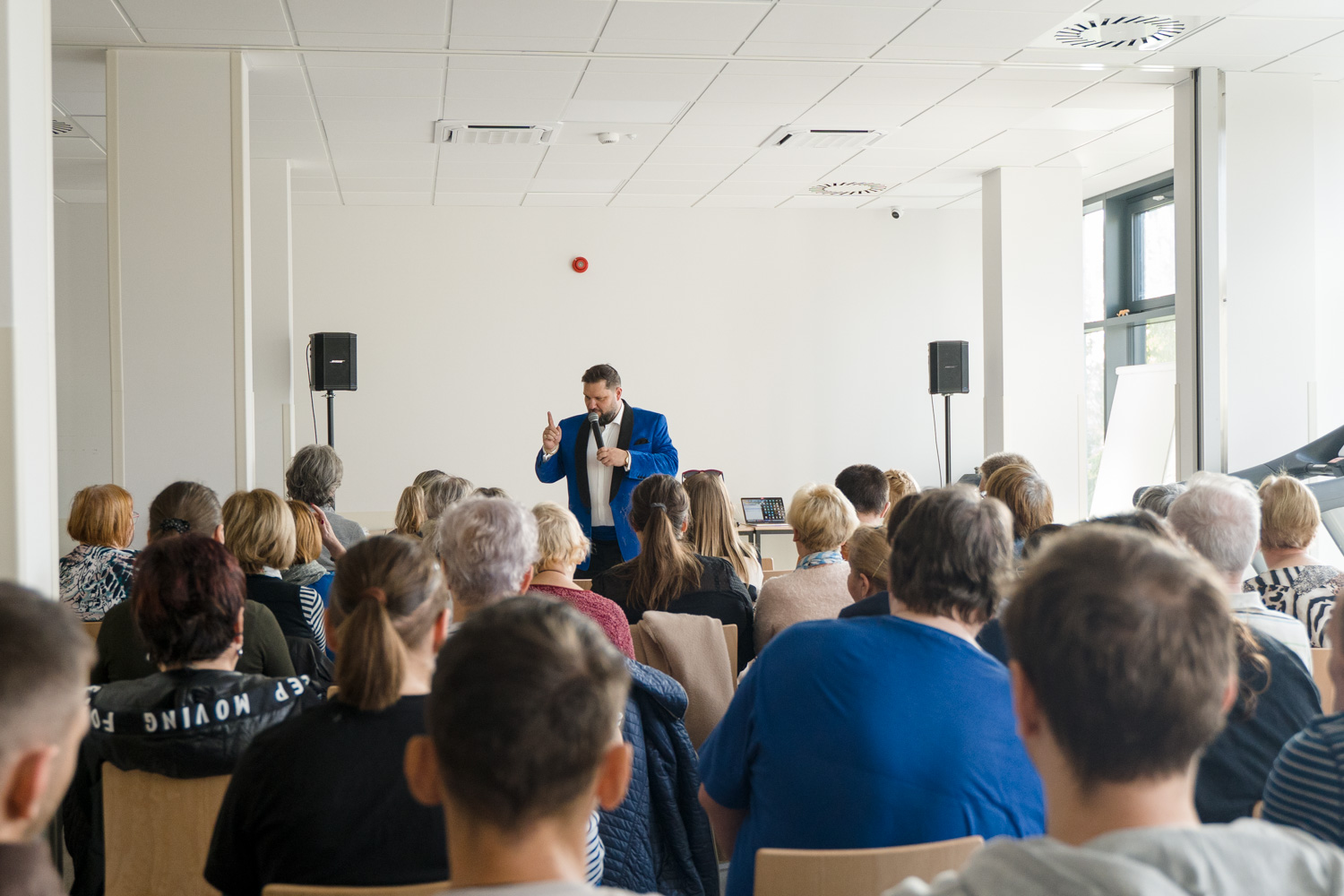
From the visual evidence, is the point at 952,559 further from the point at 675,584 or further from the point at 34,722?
the point at 675,584

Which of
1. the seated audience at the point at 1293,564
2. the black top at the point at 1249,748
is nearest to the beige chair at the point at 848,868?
the black top at the point at 1249,748

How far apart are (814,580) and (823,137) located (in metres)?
4.66

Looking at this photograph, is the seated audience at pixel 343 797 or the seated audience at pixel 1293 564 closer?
the seated audience at pixel 343 797

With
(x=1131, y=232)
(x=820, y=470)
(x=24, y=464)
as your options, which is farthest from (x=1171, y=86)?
(x=24, y=464)

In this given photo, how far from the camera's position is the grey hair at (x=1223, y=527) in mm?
2600

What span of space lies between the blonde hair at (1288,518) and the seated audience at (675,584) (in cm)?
150

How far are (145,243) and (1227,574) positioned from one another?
4956mm

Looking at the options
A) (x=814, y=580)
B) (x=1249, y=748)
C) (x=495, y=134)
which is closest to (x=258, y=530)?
(x=814, y=580)

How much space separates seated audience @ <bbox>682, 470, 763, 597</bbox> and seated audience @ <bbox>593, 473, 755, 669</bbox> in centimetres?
41

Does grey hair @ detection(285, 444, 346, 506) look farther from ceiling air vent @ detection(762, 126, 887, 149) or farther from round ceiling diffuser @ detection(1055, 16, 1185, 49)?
round ceiling diffuser @ detection(1055, 16, 1185, 49)

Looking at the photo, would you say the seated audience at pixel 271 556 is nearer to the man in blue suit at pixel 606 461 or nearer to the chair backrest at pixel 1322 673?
the man in blue suit at pixel 606 461

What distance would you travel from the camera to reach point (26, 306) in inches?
109

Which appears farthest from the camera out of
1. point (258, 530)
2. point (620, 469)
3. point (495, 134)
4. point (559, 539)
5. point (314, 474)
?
point (495, 134)

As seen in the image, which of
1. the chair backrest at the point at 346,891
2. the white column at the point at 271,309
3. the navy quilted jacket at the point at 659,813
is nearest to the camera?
the chair backrest at the point at 346,891
